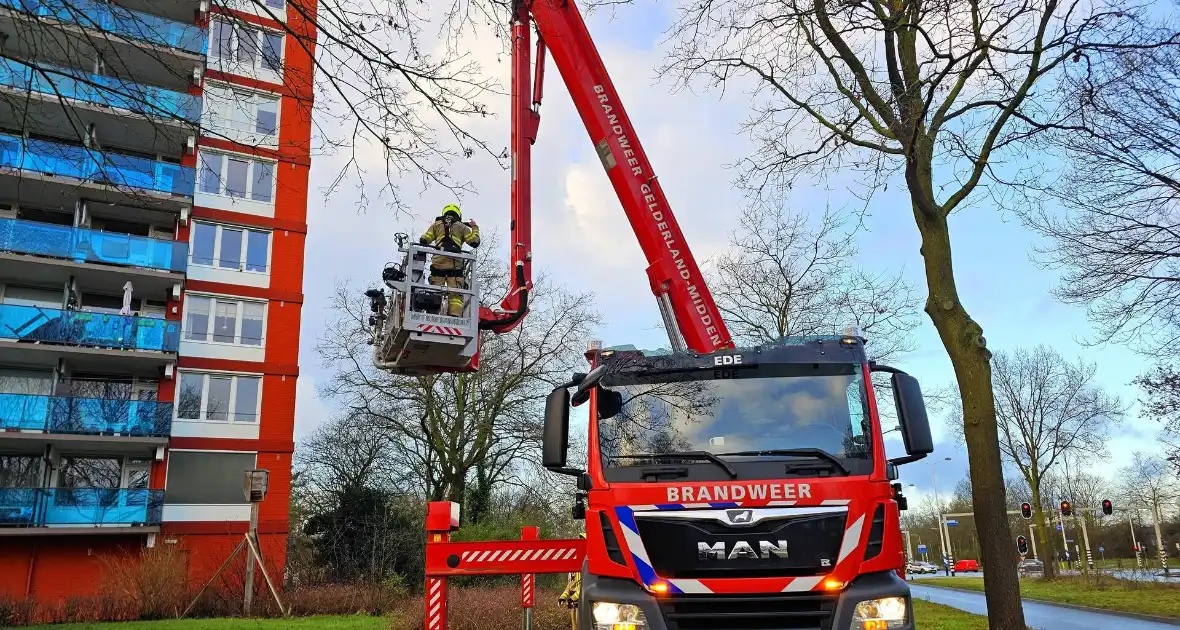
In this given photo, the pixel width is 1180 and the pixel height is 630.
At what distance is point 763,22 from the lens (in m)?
10.5

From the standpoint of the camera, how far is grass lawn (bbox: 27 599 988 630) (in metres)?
14.2

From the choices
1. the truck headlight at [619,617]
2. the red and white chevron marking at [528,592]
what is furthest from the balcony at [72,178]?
the truck headlight at [619,617]

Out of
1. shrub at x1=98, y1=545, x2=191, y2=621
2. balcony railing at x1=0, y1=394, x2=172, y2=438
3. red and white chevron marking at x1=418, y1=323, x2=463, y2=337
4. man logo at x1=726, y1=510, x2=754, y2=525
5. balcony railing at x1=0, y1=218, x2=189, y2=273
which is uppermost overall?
balcony railing at x1=0, y1=218, x2=189, y2=273

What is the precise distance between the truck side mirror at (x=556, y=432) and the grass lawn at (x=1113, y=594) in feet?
62.3

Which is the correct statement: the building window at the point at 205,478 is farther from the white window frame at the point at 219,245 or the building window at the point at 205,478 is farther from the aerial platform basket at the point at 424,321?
the aerial platform basket at the point at 424,321

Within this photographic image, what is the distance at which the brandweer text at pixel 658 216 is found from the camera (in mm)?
8844

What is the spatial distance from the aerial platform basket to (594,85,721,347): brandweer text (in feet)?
7.08

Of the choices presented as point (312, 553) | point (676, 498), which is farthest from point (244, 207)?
point (676, 498)

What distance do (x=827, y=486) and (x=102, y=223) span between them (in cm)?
2627

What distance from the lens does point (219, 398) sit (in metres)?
25.2

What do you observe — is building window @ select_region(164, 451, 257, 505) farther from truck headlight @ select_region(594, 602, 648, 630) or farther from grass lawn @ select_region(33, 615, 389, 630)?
truck headlight @ select_region(594, 602, 648, 630)

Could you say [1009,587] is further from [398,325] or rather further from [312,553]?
[312,553]

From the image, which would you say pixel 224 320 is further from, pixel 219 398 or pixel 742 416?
pixel 742 416

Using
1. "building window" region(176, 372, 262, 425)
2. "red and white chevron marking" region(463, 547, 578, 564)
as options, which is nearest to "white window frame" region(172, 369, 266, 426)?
"building window" region(176, 372, 262, 425)
